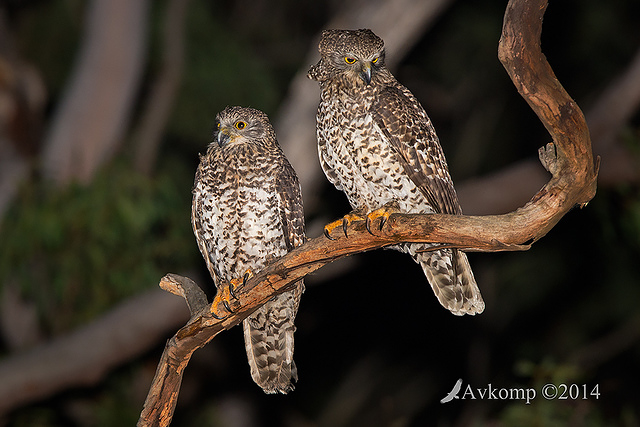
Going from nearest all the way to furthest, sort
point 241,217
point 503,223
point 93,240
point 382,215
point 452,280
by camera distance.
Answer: point 503,223
point 382,215
point 452,280
point 241,217
point 93,240

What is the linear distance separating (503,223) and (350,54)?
85cm

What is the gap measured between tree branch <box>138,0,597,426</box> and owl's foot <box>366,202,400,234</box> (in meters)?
0.03

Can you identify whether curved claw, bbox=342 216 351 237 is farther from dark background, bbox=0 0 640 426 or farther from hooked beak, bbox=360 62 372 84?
dark background, bbox=0 0 640 426

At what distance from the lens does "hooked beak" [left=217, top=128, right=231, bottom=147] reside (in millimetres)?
3084

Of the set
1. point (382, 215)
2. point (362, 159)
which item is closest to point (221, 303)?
point (382, 215)

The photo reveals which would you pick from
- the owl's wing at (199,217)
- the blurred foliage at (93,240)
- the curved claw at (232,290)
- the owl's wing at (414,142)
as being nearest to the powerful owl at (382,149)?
the owl's wing at (414,142)

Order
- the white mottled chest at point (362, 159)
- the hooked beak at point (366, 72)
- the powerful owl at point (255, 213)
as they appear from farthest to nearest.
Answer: the powerful owl at point (255, 213) → the white mottled chest at point (362, 159) → the hooked beak at point (366, 72)

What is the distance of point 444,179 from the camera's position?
329 cm

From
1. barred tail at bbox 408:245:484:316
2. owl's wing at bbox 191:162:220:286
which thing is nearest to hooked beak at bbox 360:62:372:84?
barred tail at bbox 408:245:484:316

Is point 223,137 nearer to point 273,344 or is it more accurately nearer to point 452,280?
point 273,344

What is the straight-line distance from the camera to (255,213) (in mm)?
3301

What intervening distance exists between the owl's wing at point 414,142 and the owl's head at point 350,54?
17 cm

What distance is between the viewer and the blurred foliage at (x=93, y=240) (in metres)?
7.23

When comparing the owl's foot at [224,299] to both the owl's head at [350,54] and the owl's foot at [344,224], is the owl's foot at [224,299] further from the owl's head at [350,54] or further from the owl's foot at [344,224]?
the owl's head at [350,54]
